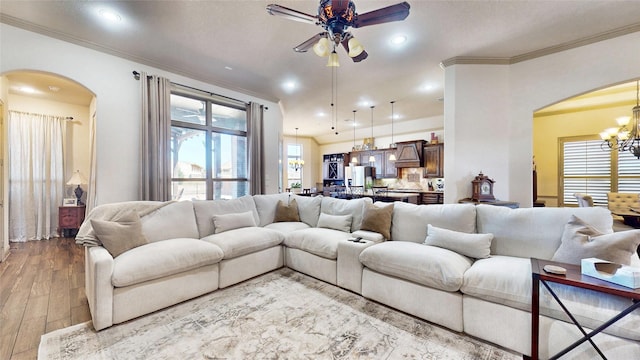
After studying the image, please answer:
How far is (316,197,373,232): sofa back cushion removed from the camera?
10.6ft

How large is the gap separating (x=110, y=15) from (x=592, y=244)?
5.03m

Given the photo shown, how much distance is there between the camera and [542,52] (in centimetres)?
354

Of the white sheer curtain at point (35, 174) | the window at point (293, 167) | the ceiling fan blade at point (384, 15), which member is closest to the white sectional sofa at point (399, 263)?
the ceiling fan blade at point (384, 15)

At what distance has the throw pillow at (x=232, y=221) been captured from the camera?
3207mm

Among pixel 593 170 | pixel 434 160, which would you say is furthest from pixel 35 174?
pixel 593 170

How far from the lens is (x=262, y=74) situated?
449cm

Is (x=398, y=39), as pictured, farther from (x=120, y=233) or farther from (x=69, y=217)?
(x=69, y=217)

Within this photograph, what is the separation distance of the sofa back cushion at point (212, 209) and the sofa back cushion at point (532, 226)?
298cm

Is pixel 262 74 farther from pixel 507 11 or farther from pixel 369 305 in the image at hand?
pixel 369 305

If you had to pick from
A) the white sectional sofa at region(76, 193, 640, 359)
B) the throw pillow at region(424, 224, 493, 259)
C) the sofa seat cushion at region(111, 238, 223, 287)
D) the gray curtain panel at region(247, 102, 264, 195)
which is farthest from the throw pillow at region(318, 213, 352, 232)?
the gray curtain panel at region(247, 102, 264, 195)

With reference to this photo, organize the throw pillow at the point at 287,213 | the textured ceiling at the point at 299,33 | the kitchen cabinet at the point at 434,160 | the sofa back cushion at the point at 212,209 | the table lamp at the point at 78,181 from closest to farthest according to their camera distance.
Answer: the textured ceiling at the point at 299,33
the sofa back cushion at the point at 212,209
the throw pillow at the point at 287,213
the table lamp at the point at 78,181
the kitchen cabinet at the point at 434,160

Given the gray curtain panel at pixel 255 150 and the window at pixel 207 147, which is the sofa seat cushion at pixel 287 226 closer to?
the gray curtain panel at pixel 255 150

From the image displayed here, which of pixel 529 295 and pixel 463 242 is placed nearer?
pixel 529 295

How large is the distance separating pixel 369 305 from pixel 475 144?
120 inches
